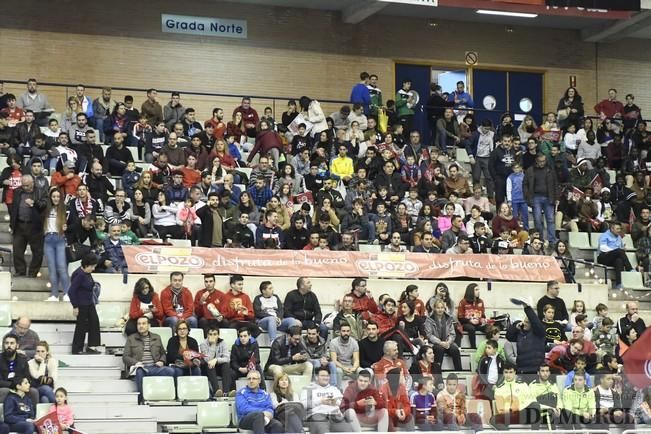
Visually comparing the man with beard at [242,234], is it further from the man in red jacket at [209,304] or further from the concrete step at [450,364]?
the concrete step at [450,364]

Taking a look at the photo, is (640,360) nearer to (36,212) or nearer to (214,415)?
(214,415)

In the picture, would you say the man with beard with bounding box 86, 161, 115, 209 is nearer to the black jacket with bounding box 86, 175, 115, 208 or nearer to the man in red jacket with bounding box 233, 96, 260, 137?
the black jacket with bounding box 86, 175, 115, 208

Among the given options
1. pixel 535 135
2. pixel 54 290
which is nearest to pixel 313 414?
pixel 54 290

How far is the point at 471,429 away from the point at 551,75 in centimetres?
1822

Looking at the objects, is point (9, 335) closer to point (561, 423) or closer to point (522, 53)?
point (561, 423)

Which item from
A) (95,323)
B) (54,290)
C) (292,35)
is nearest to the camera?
(95,323)

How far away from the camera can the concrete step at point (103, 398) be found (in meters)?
16.8

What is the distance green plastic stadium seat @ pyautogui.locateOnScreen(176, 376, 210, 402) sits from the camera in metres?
17.0

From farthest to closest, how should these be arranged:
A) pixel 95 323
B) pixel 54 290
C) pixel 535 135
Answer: pixel 535 135, pixel 54 290, pixel 95 323

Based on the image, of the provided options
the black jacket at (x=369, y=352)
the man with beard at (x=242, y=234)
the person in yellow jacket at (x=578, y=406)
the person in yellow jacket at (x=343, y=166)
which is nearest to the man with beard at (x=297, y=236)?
the man with beard at (x=242, y=234)

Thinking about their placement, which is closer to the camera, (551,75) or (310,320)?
(310,320)

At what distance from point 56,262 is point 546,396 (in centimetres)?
737

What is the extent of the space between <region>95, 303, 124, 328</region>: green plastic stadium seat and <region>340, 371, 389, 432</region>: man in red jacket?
151 inches

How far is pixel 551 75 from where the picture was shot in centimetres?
3312
